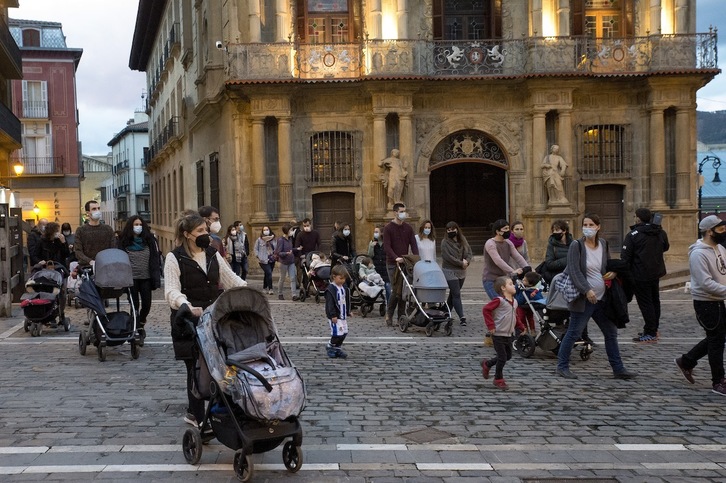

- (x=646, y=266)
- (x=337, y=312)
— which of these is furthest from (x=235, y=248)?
(x=646, y=266)

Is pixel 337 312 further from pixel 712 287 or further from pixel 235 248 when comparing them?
pixel 235 248

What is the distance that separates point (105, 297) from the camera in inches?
439

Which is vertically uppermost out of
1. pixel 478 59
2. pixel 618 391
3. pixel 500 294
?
pixel 478 59

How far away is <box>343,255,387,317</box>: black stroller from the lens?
1535 centimetres

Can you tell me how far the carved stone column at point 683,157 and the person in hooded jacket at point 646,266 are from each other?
14.0m

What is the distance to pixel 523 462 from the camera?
6.52m

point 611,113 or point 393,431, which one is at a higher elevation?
point 611,113

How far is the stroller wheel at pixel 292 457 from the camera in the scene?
6153mm

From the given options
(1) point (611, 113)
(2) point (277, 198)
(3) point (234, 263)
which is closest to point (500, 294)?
(3) point (234, 263)

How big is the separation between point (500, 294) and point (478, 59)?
1739 cm

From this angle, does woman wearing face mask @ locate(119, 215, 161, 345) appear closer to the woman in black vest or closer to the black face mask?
the woman in black vest

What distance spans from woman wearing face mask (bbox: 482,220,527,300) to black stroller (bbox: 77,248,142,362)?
16.2 ft

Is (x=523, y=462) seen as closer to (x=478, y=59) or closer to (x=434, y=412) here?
(x=434, y=412)

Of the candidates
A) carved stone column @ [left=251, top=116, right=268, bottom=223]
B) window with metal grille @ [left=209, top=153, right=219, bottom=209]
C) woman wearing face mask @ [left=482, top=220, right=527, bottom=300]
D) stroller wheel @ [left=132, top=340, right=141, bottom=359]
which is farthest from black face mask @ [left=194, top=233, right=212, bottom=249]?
window with metal grille @ [left=209, top=153, right=219, bottom=209]
